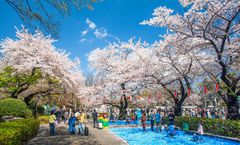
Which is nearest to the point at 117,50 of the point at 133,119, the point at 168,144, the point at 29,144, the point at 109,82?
the point at 109,82

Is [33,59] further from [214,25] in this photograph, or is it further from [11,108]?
[214,25]

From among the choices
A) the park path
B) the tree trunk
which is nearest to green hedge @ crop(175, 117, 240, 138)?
the tree trunk

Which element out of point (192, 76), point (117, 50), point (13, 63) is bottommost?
point (192, 76)

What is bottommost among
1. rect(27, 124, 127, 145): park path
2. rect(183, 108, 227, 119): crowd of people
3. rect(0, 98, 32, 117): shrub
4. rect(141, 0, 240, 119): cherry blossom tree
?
rect(27, 124, 127, 145): park path

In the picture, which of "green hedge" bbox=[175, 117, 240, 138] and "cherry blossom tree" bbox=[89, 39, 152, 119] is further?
"cherry blossom tree" bbox=[89, 39, 152, 119]

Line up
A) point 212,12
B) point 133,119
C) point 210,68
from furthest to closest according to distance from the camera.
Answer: point 133,119 → point 210,68 → point 212,12

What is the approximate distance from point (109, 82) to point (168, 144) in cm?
2048

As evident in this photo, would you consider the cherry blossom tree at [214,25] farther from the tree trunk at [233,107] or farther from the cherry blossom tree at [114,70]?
the cherry blossom tree at [114,70]

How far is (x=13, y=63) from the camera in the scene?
2567 cm

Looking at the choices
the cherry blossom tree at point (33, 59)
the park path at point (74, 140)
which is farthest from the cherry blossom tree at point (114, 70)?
the park path at point (74, 140)

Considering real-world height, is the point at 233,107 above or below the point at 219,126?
above

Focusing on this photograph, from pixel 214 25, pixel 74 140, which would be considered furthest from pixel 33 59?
pixel 214 25

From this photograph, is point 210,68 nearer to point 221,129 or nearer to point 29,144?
point 221,129

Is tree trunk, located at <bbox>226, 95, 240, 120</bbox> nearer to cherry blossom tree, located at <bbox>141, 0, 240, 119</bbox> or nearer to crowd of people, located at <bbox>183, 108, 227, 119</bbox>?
cherry blossom tree, located at <bbox>141, 0, 240, 119</bbox>
